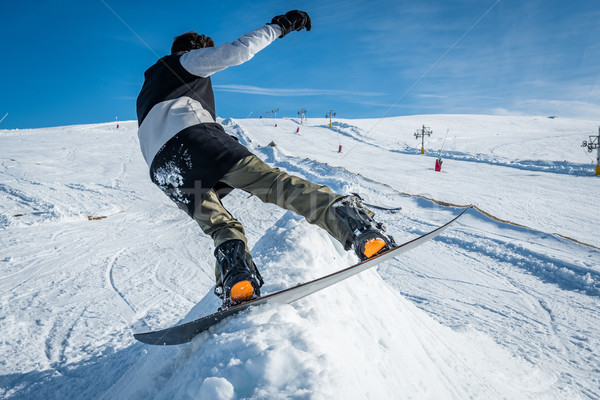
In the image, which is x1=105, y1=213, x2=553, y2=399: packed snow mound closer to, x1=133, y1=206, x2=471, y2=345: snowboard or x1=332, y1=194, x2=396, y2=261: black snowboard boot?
x1=133, y1=206, x2=471, y2=345: snowboard

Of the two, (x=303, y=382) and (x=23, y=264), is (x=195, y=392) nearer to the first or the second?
(x=303, y=382)

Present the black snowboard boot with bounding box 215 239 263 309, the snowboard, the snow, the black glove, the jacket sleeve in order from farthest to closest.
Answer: the black glove → the jacket sleeve → the black snowboard boot with bounding box 215 239 263 309 → the snowboard → the snow

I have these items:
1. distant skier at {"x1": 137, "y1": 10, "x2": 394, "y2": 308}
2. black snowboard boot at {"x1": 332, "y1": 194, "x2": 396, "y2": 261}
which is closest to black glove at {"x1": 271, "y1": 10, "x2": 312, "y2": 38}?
distant skier at {"x1": 137, "y1": 10, "x2": 394, "y2": 308}

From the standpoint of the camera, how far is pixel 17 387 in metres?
1.92

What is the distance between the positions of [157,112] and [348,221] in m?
1.31

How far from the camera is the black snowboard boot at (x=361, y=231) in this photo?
1582 millimetres

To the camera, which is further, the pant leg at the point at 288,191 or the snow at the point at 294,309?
the pant leg at the point at 288,191

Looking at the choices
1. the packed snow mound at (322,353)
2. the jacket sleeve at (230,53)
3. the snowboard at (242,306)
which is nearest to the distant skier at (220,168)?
the jacket sleeve at (230,53)

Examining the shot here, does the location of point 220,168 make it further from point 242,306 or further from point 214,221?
point 242,306

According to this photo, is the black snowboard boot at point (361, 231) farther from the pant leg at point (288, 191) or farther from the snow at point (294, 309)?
the snow at point (294, 309)

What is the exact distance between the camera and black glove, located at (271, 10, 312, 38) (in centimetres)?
184

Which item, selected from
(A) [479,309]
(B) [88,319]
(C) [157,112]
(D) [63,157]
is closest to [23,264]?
(B) [88,319]

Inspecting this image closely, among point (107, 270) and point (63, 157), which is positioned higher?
point (63, 157)

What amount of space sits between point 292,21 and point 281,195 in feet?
3.49
